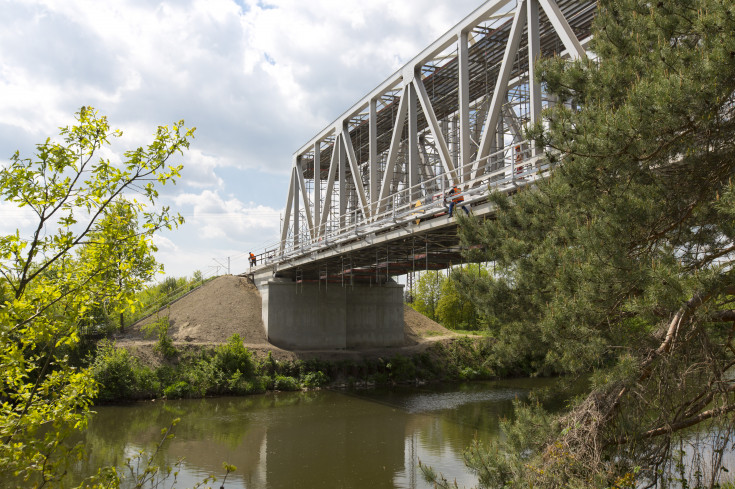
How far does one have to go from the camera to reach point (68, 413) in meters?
4.93

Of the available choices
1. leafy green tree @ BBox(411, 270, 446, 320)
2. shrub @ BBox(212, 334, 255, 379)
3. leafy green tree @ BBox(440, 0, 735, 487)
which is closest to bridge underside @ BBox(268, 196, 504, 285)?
leafy green tree @ BBox(440, 0, 735, 487)

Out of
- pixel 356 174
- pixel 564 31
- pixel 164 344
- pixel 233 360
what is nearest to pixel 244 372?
pixel 233 360

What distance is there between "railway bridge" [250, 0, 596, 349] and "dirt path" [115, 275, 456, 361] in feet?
4.40

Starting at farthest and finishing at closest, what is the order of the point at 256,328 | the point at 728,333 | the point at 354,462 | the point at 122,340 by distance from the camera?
the point at 256,328 < the point at 122,340 < the point at 354,462 < the point at 728,333

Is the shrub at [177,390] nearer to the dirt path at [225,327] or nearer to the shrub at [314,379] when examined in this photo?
the dirt path at [225,327]

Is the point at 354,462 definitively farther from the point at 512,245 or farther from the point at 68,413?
the point at 68,413

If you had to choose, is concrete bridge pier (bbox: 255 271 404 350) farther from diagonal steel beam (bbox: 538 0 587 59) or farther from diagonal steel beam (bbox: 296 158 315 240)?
diagonal steel beam (bbox: 538 0 587 59)

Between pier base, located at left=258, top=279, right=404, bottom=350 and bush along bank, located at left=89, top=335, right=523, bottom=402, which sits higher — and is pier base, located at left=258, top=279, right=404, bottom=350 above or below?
above

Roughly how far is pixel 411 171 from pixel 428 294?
44.4m

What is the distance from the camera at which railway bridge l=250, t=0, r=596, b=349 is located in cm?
1791

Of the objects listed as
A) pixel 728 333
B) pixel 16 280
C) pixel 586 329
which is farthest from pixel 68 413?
pixel 728 333

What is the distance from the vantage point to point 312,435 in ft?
66.3

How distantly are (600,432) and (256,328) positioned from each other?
3003 cm

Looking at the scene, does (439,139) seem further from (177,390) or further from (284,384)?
(177,390)
